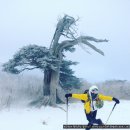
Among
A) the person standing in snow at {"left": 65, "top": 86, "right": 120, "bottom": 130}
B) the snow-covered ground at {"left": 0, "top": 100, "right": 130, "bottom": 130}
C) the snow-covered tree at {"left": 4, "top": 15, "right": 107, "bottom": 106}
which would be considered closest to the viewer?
the person standing in snow at {"left": 65, "top": 86, "right": 120, "bottom": 130}

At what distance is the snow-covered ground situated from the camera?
16.7 metres

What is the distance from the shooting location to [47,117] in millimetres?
18719

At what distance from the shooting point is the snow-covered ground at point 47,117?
16.7 meters

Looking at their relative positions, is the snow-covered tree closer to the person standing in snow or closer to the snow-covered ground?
the snow-covered ground

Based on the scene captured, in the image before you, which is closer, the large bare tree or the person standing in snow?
the person standing in snow

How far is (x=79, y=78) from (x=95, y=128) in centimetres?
1010

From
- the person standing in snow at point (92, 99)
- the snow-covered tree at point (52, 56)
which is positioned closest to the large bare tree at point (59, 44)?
the snow-covered tree at point (52, 56)

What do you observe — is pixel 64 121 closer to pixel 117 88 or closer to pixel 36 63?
pixel 36 63

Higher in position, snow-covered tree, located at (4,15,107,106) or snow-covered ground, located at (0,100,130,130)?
snow-covered tree, located at (4,15,107,106)

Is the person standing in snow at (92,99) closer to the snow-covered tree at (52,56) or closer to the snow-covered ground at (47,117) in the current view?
the snow-covered ground at (47,117)

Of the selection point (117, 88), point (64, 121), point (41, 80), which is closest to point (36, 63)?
point (41, 80)

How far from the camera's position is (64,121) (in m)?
18.0

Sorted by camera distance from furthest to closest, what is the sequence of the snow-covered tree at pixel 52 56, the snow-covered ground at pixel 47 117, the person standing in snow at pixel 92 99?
1. the snow-covered tree at pixel 52 56
2. the snow-covered ground at pixel 47 117
3. the person standing in snow at pixel 92 99

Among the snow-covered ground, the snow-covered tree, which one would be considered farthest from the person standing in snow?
the snow-covered tree
